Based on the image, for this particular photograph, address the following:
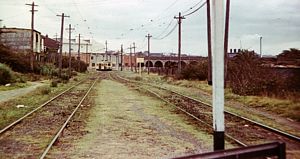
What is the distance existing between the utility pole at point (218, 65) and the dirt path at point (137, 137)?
5.47 feet

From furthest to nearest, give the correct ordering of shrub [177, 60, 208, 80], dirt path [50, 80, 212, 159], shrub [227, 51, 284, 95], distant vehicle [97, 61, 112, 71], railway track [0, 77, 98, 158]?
1. distant vehicle [97, 61, 112, 71]
2. shrub [177, 60, 208, 80]
3. shrub [227, 51, 284, 95]
4. railway track [0, 77, 98, 158]
5. dirt path [50, 80, 212, 159]

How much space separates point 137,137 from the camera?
42.0 ft

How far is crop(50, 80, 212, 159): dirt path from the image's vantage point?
1042cm

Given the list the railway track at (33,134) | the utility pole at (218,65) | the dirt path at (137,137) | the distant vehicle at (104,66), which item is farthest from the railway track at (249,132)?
the distant vehicle at (104,66)

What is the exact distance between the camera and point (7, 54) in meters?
56.3

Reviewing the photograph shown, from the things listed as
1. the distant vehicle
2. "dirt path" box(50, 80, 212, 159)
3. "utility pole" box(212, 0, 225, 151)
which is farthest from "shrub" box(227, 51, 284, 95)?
the distant vehicle

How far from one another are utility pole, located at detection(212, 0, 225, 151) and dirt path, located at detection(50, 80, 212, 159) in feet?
5.47

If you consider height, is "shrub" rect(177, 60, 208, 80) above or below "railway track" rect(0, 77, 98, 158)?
above

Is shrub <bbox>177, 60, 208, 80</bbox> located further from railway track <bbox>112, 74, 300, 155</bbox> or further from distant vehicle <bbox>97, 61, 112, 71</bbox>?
distant vehicle <bbox>97, 61, 112, 71</bbox>

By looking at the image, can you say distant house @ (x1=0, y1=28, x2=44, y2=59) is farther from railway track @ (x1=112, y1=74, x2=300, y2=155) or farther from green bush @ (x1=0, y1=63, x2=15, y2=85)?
railway track @ (x1=112, y1=74, x2=300, y2=155)

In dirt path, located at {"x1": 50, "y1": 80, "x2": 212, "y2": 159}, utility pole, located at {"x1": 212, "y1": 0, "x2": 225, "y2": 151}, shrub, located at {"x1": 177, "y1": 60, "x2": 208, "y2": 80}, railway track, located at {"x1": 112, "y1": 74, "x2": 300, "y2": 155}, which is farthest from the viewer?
shrub, located at {"x1": 177, "y1": 60, "x2": 208, "y2": 80}

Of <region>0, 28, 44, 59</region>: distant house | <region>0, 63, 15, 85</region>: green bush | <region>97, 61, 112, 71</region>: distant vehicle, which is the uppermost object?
<region>0, 28, 44, 59</region>: distant house

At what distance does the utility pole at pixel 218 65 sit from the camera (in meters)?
8.45

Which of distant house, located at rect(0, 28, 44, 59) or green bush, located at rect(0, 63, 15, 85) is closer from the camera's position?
green bush, located at rect(0, 63, 15, 85)
